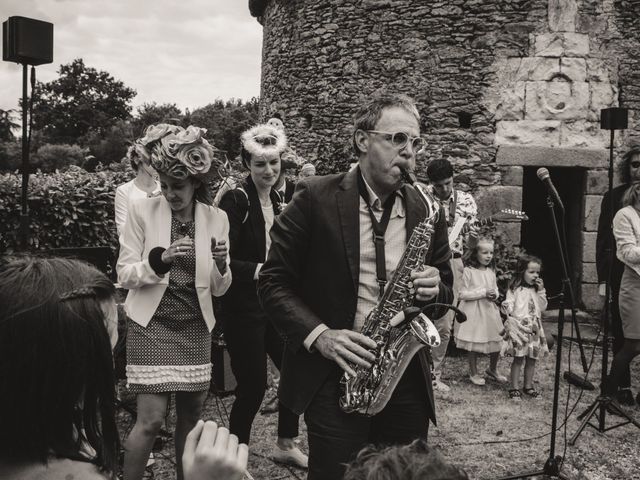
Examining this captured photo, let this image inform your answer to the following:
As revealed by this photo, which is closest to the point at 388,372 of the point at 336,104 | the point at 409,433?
the point at 409,433

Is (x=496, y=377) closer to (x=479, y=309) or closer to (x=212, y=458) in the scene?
(x=479, y=309)

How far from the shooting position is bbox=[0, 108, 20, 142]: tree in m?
48.0

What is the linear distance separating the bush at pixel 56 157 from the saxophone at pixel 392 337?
3725 centimetres

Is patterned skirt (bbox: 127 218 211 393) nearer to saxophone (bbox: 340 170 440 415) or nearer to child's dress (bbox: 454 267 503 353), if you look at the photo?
saxophone (bbox: 340 170 440 415)

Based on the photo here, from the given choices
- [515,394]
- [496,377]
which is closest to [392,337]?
[515,394]

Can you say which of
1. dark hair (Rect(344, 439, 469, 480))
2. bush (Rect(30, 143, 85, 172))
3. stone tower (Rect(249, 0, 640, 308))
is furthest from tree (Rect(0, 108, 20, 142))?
dark hair (Rect(344, 439, 469, 480))

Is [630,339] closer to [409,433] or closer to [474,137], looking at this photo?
[409,433]

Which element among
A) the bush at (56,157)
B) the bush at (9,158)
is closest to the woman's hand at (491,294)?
the bush at (56,157)

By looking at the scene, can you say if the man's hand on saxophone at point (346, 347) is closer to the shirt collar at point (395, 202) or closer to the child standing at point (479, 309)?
the shirt collar at point (395, 202)

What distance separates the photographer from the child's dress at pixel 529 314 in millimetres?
5883

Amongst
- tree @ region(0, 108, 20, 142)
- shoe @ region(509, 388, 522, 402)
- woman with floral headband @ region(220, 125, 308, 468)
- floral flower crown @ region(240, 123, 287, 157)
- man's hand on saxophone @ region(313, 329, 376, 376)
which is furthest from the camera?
tree @ region(0, 108, 20, 142)

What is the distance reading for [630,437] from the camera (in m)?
4.89

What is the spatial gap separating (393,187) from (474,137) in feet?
23.7

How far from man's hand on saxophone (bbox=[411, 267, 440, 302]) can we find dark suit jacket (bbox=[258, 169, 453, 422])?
0.24 metres
